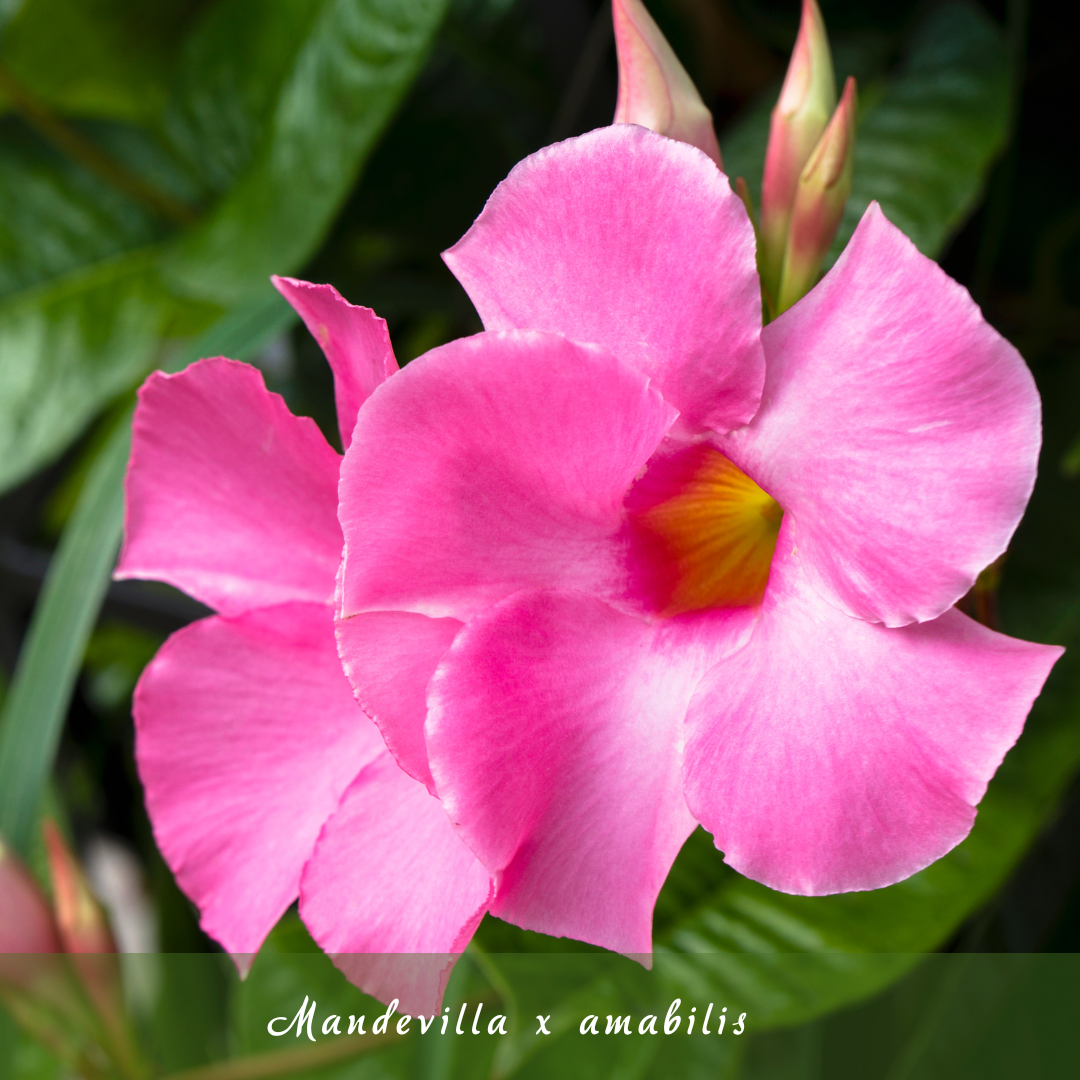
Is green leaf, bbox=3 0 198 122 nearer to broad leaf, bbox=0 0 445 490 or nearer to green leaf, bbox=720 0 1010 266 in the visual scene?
broad leaf, bbox=0 0 445 490

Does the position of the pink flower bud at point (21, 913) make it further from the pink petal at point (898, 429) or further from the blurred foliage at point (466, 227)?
the pink petal at point (898, 429)

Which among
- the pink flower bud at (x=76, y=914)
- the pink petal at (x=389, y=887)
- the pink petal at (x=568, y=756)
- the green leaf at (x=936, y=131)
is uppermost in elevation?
the green leaf at (x=936, y=131)

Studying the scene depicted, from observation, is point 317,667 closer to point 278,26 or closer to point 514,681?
point 514,681

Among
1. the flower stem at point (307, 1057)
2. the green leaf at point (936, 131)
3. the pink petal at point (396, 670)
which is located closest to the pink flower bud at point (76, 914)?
the flower stem at point (307, 1057)

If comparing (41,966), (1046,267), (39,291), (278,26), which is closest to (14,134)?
(39,291)

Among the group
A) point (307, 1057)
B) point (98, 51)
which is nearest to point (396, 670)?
point (307, 1057)

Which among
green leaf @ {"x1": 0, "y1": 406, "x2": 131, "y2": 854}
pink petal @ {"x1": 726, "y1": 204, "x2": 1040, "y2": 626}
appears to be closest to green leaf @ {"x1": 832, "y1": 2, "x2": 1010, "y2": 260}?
pink petal @ {"x1": 726, "y1": 204, "x2": 1040, "y2": 626}

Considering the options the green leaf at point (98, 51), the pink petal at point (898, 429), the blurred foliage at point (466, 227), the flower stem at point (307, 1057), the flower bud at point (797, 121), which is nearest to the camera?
the pink petal at point (898, 429)
